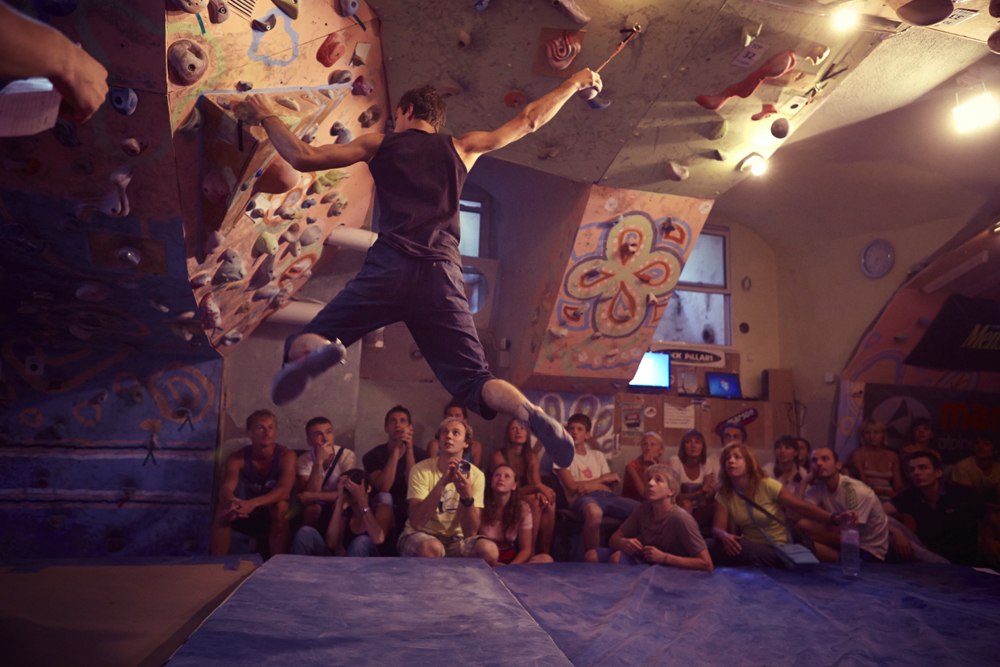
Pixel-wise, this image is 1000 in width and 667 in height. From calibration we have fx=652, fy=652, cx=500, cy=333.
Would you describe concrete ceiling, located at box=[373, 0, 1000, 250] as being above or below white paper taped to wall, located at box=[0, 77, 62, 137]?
above

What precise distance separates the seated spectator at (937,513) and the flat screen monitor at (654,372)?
8.57ft

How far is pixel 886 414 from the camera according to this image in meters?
7.58

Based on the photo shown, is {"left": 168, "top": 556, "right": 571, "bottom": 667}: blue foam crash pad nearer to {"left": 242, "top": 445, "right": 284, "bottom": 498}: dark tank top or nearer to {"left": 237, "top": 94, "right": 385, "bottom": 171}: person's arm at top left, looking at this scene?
{"left": 242, "top": 445, "right": 284, "bottom": 498}: dark tank top

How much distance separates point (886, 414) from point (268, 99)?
24.8 ft

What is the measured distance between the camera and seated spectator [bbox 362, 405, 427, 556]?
485cm

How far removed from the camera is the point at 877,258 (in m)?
7.39

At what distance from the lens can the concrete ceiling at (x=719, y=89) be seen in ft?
12.1

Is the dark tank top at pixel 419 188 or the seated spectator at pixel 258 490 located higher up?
the dark tank top at pixel 419 188

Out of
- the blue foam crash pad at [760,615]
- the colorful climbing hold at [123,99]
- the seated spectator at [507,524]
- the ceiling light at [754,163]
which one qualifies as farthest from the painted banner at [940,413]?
the colorful climbing hold at [123,99]

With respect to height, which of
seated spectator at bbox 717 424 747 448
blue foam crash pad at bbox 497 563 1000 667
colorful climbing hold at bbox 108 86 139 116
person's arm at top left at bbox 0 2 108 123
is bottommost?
blue foam crash pad at bbox 497 563 1000 667

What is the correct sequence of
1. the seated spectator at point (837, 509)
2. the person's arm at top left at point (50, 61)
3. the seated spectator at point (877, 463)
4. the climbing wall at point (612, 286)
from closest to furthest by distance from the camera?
the person's arm at top left at point (50, 61)
the seated spectator at point (837, 509)
the climbing wall at point (612, 286)
the seated spectator at point (877, 463)

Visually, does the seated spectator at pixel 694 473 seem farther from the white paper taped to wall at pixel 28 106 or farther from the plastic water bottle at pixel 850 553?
the white paper taped to wall at pixel 28 106

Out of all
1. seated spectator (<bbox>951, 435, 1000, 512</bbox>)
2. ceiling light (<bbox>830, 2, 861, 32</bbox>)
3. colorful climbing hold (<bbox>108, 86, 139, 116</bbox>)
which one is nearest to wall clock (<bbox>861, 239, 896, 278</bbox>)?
seated spectator (<bbox>951, 435, 1000, 512</bbox>)

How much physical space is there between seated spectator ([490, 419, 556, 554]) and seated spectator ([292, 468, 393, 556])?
1.12m
